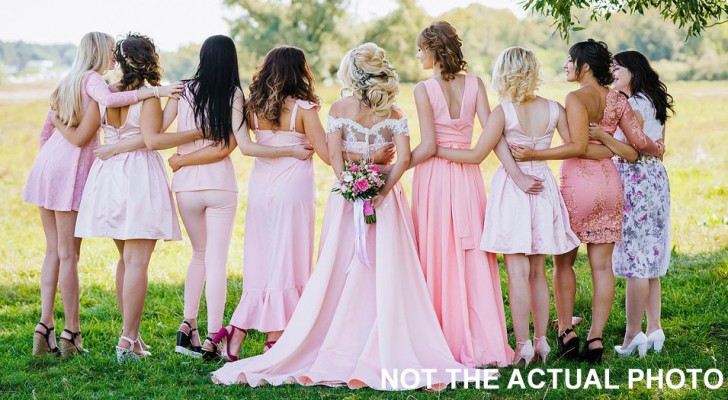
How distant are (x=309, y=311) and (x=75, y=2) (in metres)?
36.6

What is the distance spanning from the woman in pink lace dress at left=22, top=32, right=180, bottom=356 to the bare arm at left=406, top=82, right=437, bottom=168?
1754 millimetres

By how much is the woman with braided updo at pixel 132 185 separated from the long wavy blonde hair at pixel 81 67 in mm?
189

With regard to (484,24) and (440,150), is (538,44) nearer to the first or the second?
(484,24)

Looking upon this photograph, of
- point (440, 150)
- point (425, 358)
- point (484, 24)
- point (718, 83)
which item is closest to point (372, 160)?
point (440, 150)

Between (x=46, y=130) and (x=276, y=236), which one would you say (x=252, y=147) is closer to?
(x=276, y=236)

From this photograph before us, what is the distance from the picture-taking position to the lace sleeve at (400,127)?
5.90 meters

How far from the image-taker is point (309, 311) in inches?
229

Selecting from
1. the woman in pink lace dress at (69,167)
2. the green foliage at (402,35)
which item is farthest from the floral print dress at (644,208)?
the green foliage at (402,35)

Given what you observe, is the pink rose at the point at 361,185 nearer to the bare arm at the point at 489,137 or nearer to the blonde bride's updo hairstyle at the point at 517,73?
the bare arm at the point at 489,137

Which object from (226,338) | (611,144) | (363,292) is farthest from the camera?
(226,338)

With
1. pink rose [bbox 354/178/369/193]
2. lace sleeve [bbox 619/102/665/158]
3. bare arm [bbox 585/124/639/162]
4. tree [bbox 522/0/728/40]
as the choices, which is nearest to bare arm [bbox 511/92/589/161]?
bare arm [bbox 585/124/639/162]

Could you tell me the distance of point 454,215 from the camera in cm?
609

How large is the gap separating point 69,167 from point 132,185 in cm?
62

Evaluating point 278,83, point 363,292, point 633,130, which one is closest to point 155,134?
point 278,83
